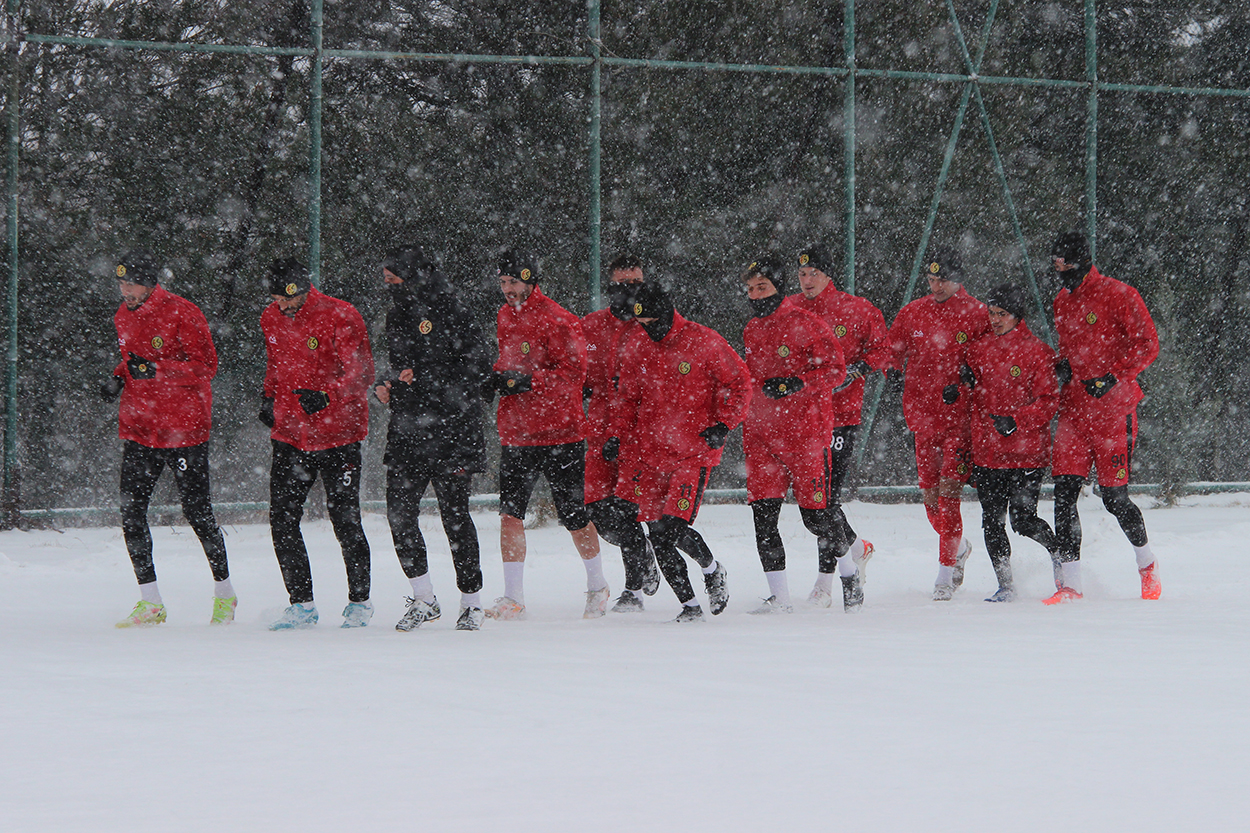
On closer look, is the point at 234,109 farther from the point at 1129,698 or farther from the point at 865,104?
the point at 1129,698

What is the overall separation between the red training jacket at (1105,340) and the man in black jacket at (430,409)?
301 centimetres

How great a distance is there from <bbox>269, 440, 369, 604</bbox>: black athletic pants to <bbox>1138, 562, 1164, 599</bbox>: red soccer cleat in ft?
13.0

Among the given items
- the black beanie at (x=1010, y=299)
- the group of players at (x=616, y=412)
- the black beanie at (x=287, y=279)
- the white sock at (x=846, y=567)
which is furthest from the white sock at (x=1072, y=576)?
the black beanie at (x=287, y=279)

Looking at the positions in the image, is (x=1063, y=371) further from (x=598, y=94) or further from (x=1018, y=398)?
(x=598, y=94)

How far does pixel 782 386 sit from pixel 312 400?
6.99ft

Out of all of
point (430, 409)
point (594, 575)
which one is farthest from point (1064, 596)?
point (430, 409)

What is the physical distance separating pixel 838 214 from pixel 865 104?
3.05 feet

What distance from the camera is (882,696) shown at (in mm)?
3881

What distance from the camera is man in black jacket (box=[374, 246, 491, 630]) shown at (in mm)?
5477

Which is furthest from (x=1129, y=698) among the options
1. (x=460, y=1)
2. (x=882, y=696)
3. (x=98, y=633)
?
(x=460, y=1)

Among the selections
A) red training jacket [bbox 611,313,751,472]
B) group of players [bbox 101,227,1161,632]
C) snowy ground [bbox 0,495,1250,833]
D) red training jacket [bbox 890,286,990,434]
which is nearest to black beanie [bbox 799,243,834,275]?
group of players [bbox 101,227,1161,632]

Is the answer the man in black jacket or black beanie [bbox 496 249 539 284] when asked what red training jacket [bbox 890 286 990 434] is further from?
the man in black jacket

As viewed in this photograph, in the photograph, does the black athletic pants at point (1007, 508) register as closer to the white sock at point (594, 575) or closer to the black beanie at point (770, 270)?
the black beanie at point (770, 270)

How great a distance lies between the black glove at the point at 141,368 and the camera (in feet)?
18.5
